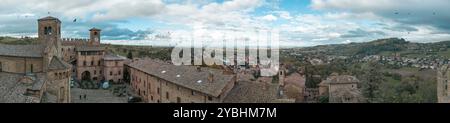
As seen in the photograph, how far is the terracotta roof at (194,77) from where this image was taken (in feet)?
102

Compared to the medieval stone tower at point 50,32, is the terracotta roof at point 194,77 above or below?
below

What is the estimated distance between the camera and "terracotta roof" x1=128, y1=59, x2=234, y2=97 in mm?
31094

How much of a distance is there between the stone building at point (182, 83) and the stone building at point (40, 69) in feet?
29.2

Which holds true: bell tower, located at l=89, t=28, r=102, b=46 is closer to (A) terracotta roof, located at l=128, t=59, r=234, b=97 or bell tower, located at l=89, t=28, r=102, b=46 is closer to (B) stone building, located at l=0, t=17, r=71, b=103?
(B) stone building, located at l=0, t=17, r=71, b=103

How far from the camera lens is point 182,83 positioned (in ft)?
113

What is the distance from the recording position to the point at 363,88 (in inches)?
2672

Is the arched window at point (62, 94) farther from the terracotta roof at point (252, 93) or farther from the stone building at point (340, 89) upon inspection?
the stone building at point (340, 89)

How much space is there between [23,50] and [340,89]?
43562 mm

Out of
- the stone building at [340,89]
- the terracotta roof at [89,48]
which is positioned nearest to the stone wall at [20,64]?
the terracotta roof at [89,48]

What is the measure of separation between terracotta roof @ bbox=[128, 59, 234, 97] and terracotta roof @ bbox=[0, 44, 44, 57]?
1148cm

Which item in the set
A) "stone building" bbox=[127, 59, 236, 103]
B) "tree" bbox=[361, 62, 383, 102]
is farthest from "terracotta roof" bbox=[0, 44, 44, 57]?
"tree" bbox=[361, 62, 383, 102]
